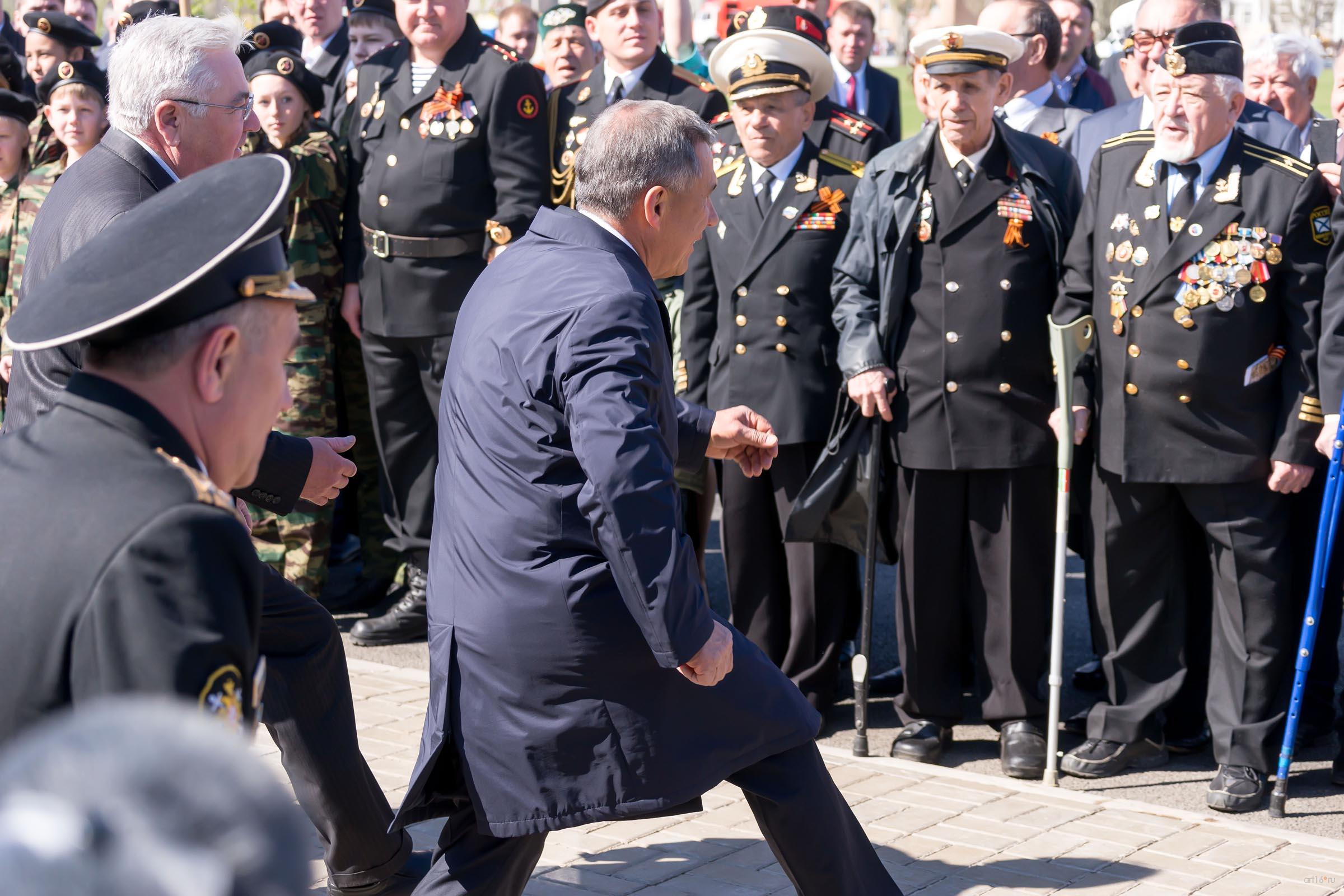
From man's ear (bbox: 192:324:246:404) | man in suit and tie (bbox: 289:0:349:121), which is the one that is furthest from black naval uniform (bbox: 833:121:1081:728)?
man in suit and tie (bbox: 289:0:349:121)

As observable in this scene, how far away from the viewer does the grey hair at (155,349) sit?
1865mm

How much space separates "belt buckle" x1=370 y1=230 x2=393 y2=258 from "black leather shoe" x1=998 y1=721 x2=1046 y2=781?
3.28 meters

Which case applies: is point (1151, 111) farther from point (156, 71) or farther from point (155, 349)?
point (155, 349)

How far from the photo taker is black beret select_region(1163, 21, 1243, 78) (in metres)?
4.84

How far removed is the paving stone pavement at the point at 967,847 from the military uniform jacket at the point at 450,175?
7.40 ft

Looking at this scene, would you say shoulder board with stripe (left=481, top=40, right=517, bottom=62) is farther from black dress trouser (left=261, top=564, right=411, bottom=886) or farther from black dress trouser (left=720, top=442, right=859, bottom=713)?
black dress trouser (left=261, top=564, right=411, bottom=886)

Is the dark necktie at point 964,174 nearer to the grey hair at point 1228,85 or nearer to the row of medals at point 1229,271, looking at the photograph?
the row of medals at point 1229,271

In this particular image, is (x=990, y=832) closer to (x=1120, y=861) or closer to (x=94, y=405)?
(x=1120, y=861)

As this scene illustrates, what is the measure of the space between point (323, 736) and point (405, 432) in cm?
313

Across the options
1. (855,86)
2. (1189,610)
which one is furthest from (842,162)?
(855,86)

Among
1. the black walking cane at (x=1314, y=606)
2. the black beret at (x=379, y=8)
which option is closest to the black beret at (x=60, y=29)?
the black beret at (x=379, y=8)

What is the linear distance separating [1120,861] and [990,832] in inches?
15.7

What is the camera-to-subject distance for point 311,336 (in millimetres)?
6938

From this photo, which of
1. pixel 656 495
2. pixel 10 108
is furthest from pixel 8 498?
pixel 10 108
